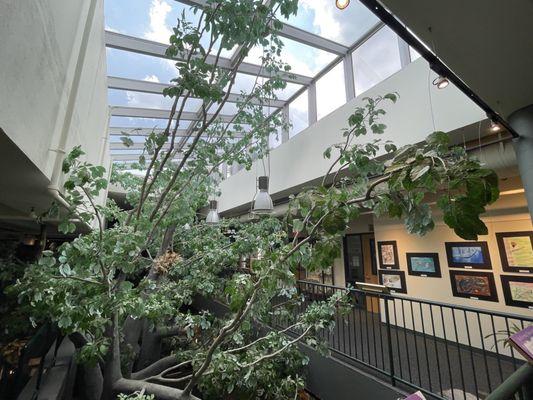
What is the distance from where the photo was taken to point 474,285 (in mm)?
4320

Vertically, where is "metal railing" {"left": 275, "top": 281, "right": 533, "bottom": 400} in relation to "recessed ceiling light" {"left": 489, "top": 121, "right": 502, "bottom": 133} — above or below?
below

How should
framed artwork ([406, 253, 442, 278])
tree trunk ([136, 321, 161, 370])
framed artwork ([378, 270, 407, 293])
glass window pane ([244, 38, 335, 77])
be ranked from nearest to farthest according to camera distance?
glass window pane ([244, 38, 335, 77]) < framed artwork ([406, 253, 442, 278]) < tree trunk ([136, 321, 161, 370]) < framed artwork ([378, 270, 407, 293])

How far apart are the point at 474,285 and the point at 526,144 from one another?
3605 mm

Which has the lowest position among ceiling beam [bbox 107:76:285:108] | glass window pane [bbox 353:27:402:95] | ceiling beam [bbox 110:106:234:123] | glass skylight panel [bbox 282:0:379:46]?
glass window pane [bbox 353:27:402:95]

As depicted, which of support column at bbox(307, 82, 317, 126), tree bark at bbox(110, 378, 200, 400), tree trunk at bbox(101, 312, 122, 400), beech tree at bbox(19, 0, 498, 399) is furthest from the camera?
support column at bbox(307, 82, 317, 126)

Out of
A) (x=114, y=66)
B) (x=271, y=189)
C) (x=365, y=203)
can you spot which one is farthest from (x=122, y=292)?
(x=114, y=66)

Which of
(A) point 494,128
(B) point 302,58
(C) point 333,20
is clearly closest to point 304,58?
(B) point 302,58

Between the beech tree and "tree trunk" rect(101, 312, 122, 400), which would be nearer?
the beech tree

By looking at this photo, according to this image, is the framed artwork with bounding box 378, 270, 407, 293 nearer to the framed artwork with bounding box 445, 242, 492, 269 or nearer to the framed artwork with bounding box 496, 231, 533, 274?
the framed artwork with bounding box 445, 242, 492, 269

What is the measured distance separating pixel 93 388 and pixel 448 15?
4679 millimetres

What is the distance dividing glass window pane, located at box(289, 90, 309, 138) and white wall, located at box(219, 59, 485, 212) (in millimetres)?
Answer: 646

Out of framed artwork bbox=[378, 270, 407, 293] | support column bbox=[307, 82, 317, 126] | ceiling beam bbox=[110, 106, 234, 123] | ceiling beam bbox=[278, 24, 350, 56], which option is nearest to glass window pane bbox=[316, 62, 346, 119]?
support column bbox=[307, 82, 317, 126]

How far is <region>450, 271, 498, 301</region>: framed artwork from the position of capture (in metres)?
4.14

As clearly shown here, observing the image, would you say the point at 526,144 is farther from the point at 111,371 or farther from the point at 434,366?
the point at 111,371
